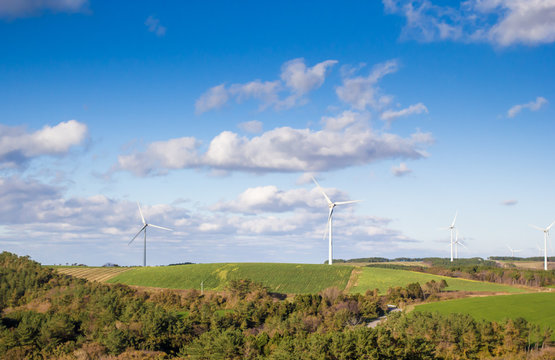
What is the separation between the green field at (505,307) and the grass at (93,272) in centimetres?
9691

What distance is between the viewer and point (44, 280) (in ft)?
513

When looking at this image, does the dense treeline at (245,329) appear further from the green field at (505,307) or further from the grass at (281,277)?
the green field at (505,307)

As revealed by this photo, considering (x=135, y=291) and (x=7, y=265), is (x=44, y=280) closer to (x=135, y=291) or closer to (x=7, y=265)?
(x=7, y=265)

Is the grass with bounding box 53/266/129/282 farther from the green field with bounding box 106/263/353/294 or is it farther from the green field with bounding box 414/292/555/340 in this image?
the green field with bounding box 414/292/555/340

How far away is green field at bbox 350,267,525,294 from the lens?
12731 cm

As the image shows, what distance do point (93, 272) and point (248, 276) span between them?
5825cm

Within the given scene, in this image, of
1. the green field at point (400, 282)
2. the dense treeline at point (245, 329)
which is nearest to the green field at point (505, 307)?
the dense treeline at point (245, 329)

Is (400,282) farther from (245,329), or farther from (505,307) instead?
(245,329)

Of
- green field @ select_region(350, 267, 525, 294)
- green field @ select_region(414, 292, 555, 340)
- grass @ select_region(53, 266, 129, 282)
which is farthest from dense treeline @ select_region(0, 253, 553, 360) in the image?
grass @ select_region(53, 266, 129, 282)

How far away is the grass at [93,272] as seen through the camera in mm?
157462

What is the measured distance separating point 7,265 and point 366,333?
15268 cm

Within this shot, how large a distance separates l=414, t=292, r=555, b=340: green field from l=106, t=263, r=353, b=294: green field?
105 feet

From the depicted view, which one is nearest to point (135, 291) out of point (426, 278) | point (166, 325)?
point (166, 325)

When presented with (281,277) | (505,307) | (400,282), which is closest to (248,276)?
(281,277)
